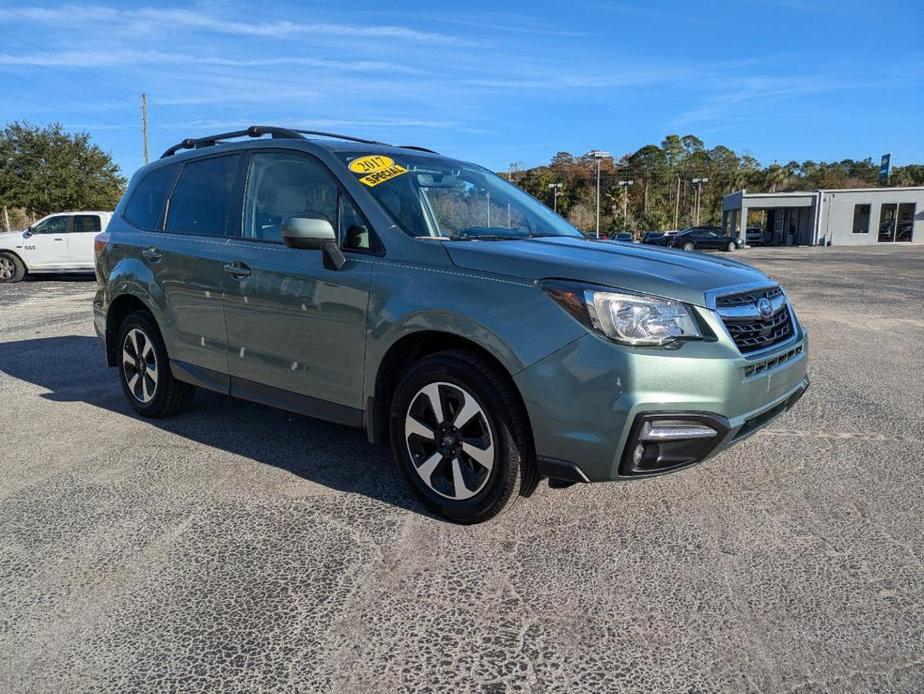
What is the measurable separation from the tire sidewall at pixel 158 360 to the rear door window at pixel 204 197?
708mm

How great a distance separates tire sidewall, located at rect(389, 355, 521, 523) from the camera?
2934mm

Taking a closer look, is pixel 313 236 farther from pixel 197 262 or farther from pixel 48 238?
pixel 48 238

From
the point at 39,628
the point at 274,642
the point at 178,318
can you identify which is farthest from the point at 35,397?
the point at 274,642

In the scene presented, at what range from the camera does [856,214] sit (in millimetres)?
51812

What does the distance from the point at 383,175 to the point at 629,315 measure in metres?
1.66

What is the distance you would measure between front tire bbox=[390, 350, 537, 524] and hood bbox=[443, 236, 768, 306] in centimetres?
44

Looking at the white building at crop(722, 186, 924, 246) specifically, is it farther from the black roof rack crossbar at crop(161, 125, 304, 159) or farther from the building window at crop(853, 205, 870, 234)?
the black roof rack crossbar at crop(161, 125, 304, 159)

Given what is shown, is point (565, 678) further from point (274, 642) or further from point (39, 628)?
point (39, 628)

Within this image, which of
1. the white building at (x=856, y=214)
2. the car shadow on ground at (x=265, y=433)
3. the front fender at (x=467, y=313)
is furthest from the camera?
the white building at (x=856, y=214)

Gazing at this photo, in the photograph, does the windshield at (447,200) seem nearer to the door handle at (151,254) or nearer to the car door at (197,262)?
the car door at (197,262)

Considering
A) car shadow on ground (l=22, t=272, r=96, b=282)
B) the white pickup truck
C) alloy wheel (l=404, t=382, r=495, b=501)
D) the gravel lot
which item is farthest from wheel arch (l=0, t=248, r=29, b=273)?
alloy wheel (l=404, t=382, r=495, b=501)

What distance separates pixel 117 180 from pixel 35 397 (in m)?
39.4

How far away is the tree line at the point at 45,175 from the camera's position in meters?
35.0

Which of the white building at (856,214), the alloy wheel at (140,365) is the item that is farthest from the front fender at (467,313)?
the white building at (856,214)
